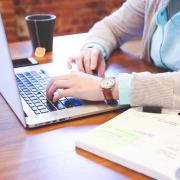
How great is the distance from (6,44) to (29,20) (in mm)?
603

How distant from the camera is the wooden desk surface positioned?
0.63 m

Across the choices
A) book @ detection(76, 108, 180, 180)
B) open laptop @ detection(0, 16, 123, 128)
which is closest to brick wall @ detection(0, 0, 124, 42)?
open laptop @ detection(0, 16, 123, 128)

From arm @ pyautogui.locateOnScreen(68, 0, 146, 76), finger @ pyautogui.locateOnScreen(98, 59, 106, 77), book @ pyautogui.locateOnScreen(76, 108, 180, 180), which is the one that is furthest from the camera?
arm @ pyautogui.locateOnScreen(68, 0, 146, 76)

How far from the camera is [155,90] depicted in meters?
0.86

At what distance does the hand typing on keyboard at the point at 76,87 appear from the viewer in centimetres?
88

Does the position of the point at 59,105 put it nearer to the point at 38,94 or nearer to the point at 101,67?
the point at 38,94

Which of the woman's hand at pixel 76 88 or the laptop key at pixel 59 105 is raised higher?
the woman's hand at pixel 76 88

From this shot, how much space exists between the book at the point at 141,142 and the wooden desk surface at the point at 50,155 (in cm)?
2

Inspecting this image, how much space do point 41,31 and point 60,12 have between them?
1843 mm

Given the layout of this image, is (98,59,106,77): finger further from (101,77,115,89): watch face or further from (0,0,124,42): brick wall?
(0,0,124,42): brick wall

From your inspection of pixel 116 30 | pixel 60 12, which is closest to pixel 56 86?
pixel 116 30

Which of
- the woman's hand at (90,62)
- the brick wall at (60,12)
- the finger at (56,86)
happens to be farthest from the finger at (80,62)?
the brick wall at (60,12)

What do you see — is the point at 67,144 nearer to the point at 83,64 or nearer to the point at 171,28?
the point at 83,64

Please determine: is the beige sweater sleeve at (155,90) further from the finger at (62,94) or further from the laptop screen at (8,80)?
the laptop screen at (8,80)
